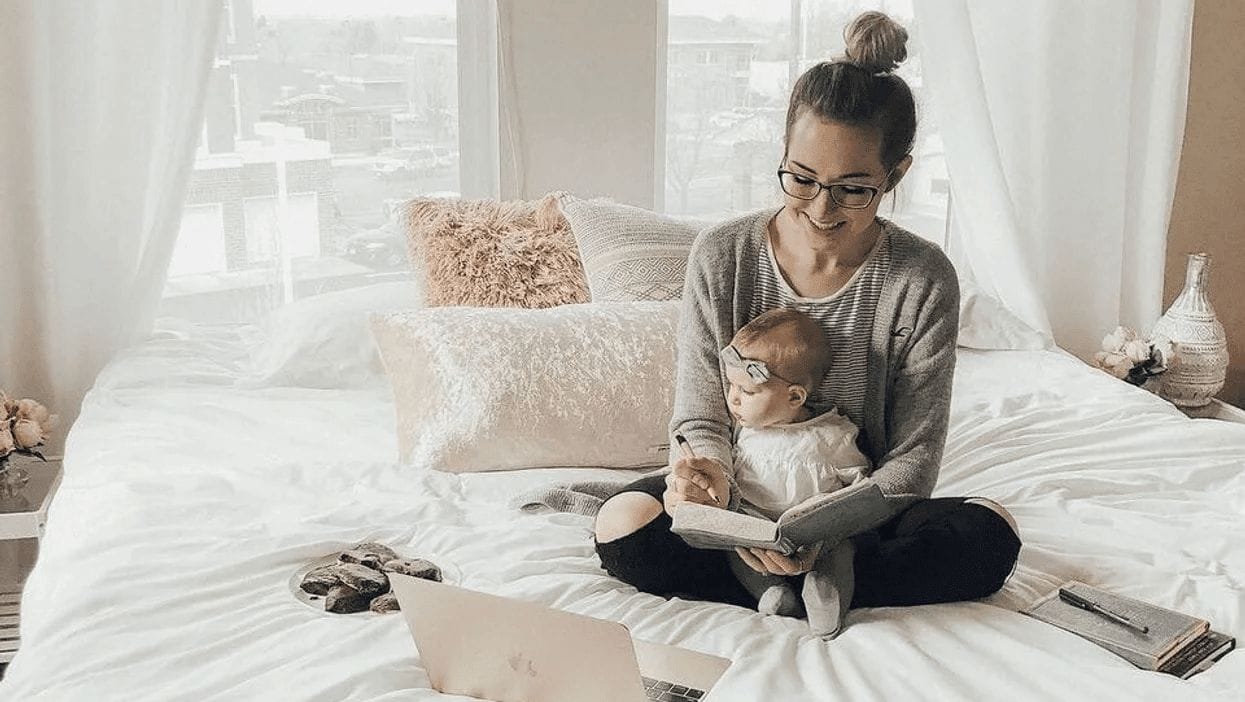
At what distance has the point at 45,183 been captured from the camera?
2.32m

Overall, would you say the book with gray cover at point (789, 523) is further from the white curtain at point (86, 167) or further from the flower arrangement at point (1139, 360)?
the flower arrangement at point (1139, 360)

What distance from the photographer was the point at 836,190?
1597mm

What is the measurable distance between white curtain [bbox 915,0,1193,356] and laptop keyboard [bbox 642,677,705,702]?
1.87m

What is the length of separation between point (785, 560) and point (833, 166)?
500 mm

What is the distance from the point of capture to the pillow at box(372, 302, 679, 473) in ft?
6.36

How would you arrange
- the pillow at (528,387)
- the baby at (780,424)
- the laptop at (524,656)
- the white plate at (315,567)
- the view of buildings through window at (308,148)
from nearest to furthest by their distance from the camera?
the laptop at (524,656) < the white plate at (315,567) < the baby at (780,424) < the pillow at (528,387) < the view of buildings through window at (308,148)

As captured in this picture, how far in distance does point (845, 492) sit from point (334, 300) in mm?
1308

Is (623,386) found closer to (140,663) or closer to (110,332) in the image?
(140,663)

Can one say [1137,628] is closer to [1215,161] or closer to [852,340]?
[852,340]

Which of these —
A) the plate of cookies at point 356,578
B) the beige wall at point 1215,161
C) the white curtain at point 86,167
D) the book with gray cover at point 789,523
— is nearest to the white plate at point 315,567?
the plate of cookies at point 356,578

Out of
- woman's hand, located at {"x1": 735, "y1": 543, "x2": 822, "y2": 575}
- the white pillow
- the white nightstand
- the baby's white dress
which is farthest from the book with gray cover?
the white nightstand

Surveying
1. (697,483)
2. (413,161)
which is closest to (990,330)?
(413,161)

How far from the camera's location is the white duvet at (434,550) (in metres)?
1.28

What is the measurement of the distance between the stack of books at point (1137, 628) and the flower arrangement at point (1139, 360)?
1.40m
